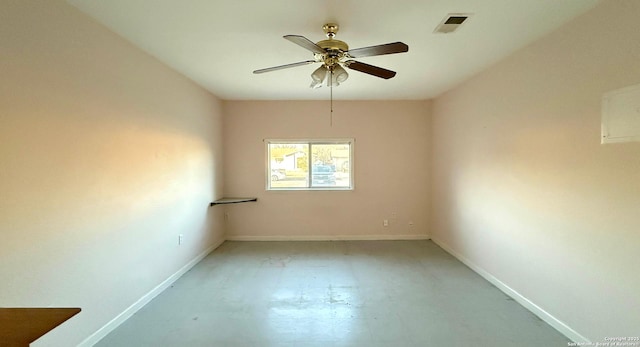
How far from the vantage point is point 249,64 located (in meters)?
2.97

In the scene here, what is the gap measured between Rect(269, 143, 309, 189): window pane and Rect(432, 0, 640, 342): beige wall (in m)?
2.71

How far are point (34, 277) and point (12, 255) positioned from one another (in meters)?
0.20

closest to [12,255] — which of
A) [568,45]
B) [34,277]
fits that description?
[34,277]

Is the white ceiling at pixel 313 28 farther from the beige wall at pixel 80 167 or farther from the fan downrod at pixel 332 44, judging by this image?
the beige wall at pixel 80 167

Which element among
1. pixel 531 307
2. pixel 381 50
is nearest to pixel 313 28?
pixel 381 50

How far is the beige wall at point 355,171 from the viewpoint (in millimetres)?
4766

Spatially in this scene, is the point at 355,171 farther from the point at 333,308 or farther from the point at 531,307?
the point at 531,307

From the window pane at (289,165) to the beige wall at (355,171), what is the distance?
0.59 ft

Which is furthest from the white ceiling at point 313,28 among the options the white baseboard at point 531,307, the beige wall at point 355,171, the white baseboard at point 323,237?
the white baseboard at point 323,237

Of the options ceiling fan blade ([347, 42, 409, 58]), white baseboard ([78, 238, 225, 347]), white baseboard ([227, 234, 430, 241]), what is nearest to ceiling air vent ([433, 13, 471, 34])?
ceiling fan blade ([347, 42, 409, 58])

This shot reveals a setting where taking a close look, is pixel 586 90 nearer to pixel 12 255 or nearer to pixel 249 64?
pixel 249 64

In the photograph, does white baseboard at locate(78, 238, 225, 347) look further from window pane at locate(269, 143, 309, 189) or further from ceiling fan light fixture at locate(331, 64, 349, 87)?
ceiling fan light fixture at locate(331, 64, 349, 87)

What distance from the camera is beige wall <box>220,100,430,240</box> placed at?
477 centimetres

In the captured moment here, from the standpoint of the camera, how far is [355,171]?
4801mm
